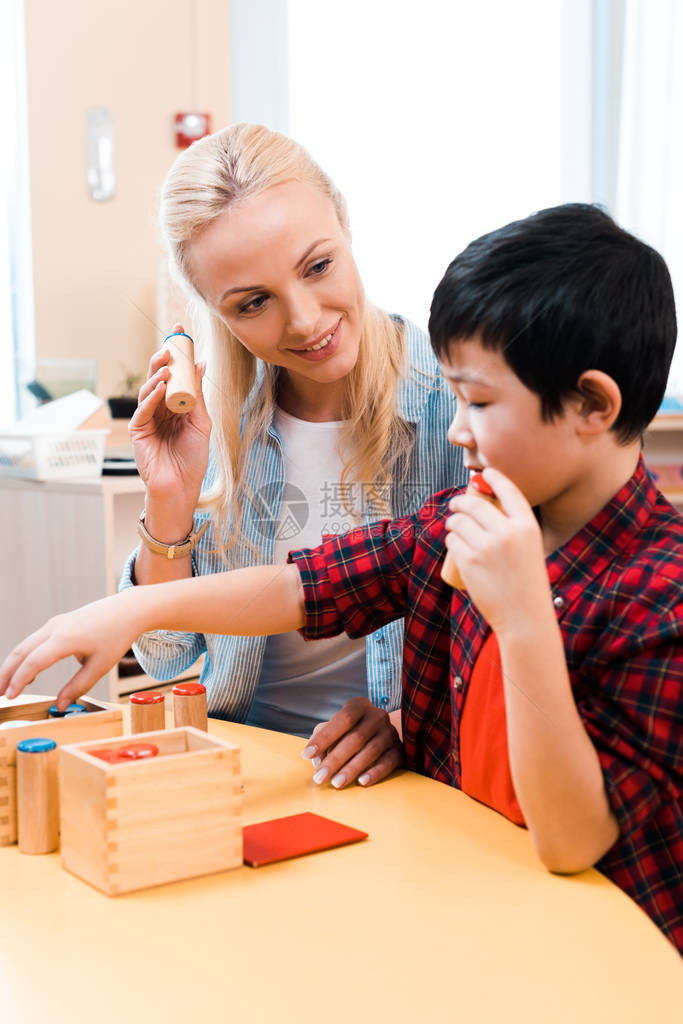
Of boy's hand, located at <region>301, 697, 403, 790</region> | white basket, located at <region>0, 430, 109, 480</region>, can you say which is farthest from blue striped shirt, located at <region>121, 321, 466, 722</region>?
white basket, located at <region>0, 430, 109, 480</region>

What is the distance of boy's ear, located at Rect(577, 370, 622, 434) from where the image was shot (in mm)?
732

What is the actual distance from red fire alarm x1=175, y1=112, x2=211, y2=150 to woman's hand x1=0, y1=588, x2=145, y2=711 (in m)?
2.07

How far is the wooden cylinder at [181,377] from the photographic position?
1038mm

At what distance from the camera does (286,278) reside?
3.46ft

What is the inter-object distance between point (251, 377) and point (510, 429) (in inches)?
24.1

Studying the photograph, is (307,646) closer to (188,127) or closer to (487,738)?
(487,738)

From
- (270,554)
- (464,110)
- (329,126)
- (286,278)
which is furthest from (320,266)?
(464,110)

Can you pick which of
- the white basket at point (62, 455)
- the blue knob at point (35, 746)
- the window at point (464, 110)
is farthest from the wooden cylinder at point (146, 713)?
the window at point (464, 110)

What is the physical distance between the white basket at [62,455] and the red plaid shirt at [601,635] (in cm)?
117

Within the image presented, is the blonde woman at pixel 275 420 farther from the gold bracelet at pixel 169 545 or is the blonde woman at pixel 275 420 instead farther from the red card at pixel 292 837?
the red card at pixel 292 837

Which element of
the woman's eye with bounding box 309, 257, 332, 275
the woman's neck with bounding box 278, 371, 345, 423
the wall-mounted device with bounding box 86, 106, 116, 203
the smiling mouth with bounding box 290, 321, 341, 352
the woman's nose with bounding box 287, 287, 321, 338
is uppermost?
the wall-mounted device with bounding box 86, 106, 116, 203

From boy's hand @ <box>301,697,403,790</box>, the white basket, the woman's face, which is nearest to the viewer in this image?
boy's hand @ <box>301,697,403,790</box>

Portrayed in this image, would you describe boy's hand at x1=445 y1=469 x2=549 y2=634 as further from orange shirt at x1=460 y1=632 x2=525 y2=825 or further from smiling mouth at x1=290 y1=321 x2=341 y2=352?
smiling mouth at x1=290 y1=321 x2=341 y2=352

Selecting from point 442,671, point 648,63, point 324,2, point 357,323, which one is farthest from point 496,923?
point 648,63
